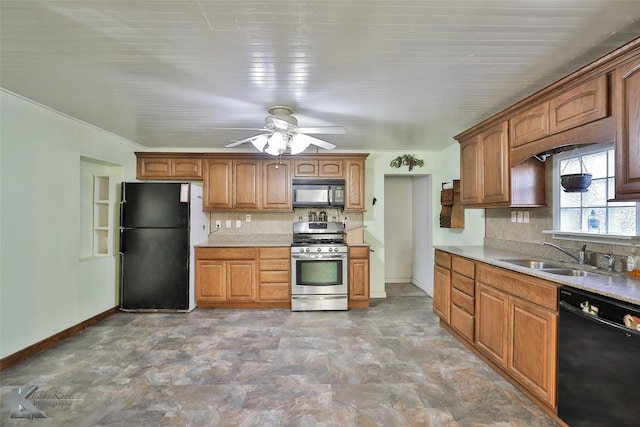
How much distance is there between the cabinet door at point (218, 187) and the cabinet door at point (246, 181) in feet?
0.29

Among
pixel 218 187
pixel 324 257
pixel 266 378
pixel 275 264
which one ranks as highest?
pixel 218 187

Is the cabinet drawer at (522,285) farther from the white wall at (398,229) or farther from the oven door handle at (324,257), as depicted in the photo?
the white wall at (398,229)

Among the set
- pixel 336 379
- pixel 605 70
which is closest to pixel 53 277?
pixel 336 379

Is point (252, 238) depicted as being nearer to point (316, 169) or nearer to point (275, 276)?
point (275, 276)

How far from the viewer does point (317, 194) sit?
4512mm

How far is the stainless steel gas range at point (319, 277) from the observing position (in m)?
4.15

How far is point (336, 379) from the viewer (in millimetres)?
2416

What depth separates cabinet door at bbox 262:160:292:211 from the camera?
4.50m

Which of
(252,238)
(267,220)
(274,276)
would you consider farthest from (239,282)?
(267,220)

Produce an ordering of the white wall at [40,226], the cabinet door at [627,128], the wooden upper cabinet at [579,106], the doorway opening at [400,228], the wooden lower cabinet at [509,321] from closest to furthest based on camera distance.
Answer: the cabinet door at [627,128]
the wooden upper cabinet at [579,106]
the wooden lower cabinet at [509,321]
the white wall at [40,226]
the doorway opening at [400,228]

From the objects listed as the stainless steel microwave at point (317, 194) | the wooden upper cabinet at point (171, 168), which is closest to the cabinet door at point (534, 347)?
the stainless steel microwave at point (317, 194)

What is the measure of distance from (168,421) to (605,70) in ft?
11.4

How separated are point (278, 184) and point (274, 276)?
52.8 inches

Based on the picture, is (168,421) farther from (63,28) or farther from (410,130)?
(410,130)
